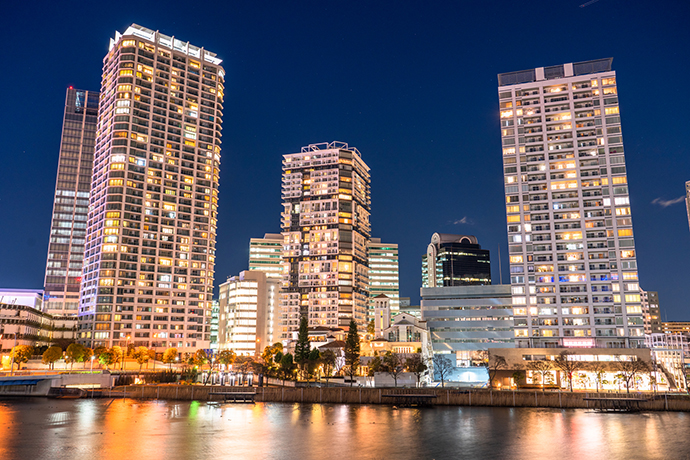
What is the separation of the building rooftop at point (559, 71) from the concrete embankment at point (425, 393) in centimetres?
10293

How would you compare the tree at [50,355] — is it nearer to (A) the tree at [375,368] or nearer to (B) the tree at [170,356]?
(B) the tree at [170,356]

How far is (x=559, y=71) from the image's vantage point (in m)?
169

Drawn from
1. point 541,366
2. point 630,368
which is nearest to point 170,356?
point 541,366

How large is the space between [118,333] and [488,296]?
5032 inches

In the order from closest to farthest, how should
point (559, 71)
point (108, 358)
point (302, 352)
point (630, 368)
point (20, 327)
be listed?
point (630, 368) → point (302, 352) → point (20, 327) → point (108, 358) → point (559, 71)

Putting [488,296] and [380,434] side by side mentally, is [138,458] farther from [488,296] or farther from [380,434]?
[488,296]

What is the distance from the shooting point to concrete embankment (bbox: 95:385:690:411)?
9331 centimetres

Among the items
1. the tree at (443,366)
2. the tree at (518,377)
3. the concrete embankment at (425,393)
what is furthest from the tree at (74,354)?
the tree at (518,377)

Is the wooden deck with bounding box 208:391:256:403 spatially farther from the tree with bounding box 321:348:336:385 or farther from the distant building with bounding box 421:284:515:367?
the distant building with bounding box 421:284:515:367

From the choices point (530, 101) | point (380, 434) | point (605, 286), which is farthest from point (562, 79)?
point (380, 434)

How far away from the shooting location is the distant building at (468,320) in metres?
172

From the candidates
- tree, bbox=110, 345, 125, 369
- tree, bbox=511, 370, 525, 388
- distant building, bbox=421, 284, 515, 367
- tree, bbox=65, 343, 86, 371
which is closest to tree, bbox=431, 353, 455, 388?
distant building, bbox=421, 284, 515, 367

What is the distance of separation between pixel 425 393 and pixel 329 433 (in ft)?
125

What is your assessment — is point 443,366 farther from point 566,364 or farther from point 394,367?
point 566,364
